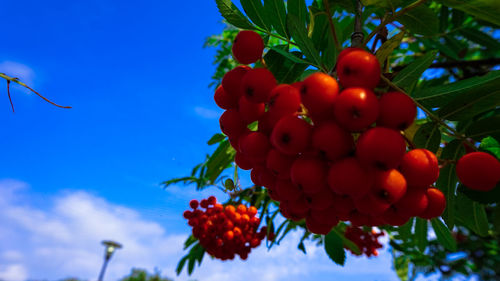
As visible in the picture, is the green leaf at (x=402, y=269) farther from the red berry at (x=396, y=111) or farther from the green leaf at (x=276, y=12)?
the red berry at (x=396, y=111)

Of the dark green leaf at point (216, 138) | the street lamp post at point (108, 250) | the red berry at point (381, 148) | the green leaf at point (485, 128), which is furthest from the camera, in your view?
the street lamp post at point (108, 250)

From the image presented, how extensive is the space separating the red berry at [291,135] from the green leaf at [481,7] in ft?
2.59

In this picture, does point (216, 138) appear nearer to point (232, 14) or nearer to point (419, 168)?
point (232, 14)

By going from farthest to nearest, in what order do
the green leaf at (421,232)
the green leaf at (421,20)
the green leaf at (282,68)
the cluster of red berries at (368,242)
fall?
the cluster of red berries at (368,242)
the green leaf at (421,232)
the green leaf at (421,20)
the green leaf at (282,68)

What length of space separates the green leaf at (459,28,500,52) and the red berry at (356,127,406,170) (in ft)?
8.07

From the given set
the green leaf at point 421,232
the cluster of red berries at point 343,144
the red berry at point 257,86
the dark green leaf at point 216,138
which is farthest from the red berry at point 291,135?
the green leaf at point 421,232

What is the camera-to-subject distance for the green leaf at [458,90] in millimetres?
1065

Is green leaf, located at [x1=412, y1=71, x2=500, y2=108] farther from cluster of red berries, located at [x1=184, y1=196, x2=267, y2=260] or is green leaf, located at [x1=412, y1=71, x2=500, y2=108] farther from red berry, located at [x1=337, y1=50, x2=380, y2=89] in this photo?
cluster of red berries, located at [x1=184, y1=196, x2=267, y2=260]

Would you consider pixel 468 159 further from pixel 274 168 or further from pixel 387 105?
pixel 274 168

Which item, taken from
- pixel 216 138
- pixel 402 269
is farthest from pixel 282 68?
pixel 402 269

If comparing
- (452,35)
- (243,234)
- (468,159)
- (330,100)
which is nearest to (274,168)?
(330,100)

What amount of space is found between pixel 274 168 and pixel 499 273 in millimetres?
7560

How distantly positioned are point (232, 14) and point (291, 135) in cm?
74

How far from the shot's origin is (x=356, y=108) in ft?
2.67
